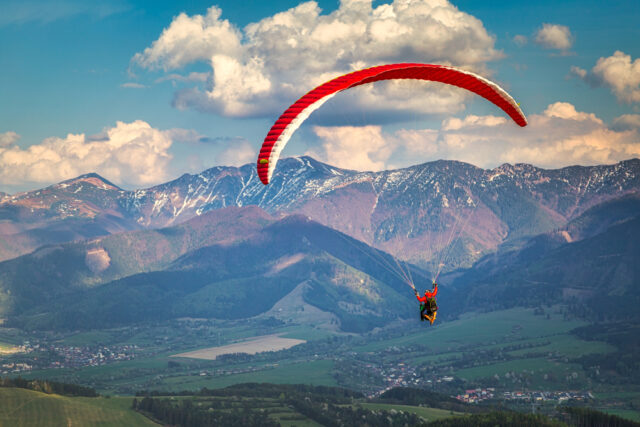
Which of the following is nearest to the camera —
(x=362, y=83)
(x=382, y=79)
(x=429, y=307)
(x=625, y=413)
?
(x=429, y=307)

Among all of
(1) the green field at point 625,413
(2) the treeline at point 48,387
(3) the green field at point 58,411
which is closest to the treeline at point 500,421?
(1) the green field at point 625,413

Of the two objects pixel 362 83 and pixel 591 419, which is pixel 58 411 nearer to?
pixel 591 419

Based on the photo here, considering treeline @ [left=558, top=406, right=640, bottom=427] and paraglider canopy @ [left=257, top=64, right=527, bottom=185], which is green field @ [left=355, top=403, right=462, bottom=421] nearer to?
treeline @ [left=558, top=406, right=640, bottom=427]

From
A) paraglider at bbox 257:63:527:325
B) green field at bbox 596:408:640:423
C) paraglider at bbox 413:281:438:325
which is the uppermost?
paraglider at bbox 257:63:527:325

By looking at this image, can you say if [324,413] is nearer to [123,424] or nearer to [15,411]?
[123,424]

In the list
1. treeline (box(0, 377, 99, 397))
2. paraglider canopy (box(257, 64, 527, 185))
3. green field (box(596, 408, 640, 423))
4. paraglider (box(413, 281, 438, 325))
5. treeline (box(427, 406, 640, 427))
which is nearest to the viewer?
paraglider canopy (box(257, 64, 527, 185))

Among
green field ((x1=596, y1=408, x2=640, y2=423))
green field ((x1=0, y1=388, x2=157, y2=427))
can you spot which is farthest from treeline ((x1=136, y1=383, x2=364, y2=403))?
green field ((x1=596, y1=408, x2=640, y2=423))

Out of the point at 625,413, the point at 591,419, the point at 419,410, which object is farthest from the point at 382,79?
the point at 625,413

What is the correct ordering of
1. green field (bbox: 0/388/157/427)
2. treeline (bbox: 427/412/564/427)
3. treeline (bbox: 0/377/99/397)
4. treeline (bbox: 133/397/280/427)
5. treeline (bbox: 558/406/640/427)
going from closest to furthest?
1. treeline (bbox: 427/412/564/427)
2. treeline (bbox: 558/406/640/427)
3. green field (bbox: 0/388/157/427)
4. treeline (bbox: 133/397/280/427)
5. treeline (bbox: 0/377/99/397)
